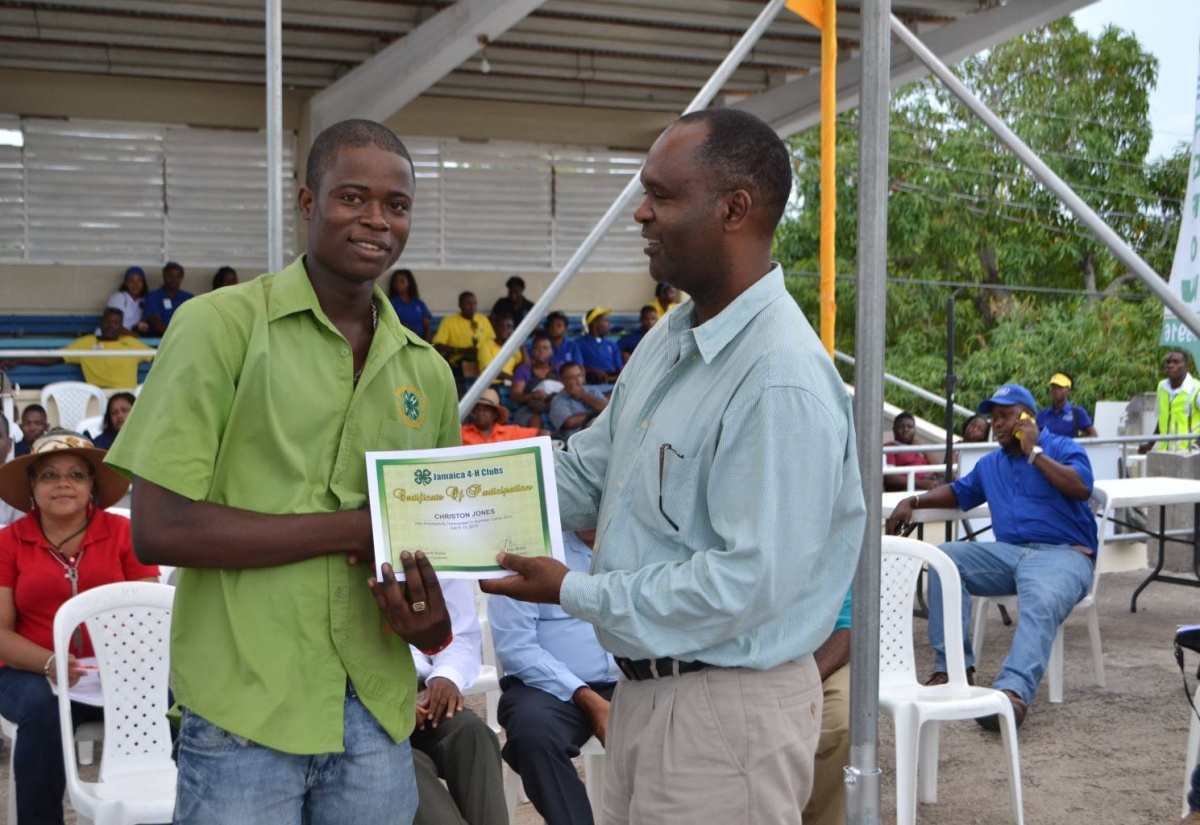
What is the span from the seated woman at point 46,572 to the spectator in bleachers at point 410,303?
9.36 m

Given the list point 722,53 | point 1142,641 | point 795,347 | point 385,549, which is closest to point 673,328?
point 795,347

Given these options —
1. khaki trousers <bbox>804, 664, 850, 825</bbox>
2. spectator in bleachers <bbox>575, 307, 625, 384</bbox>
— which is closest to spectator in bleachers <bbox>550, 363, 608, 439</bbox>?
spectator in bleachers <bbox>575, 307, 625, 384</bbox>

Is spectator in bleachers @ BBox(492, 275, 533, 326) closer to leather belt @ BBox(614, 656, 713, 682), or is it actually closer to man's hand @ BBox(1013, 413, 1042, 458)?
man's hand @ BBox(1013, 413, 1042, 458)

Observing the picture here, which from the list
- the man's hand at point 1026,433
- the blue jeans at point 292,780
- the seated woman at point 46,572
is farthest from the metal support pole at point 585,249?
the blue jeans at point 292,780

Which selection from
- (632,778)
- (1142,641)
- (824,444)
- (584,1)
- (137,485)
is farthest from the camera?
(584,1)

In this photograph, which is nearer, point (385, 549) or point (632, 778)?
point (385, 549)

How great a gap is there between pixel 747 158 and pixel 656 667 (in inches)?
35.8

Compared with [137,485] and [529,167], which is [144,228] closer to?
[529,167]

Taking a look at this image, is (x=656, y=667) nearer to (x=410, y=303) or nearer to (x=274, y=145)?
(x=274, y=145)

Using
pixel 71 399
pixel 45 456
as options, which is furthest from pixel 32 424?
pixel 45 456

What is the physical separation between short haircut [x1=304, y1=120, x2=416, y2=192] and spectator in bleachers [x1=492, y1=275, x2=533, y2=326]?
482 inches

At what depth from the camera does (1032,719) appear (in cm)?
637

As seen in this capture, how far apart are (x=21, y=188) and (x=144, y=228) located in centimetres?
127

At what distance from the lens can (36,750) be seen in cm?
410
